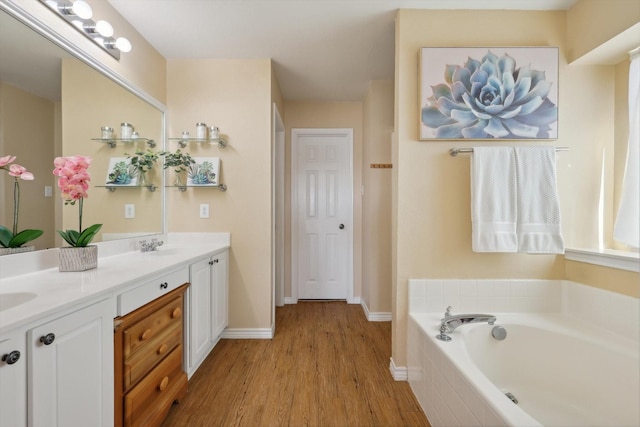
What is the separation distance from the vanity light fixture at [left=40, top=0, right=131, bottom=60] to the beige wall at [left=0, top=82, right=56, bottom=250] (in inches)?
18.9

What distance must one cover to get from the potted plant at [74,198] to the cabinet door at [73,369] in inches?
17.6

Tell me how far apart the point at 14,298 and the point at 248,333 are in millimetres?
1704

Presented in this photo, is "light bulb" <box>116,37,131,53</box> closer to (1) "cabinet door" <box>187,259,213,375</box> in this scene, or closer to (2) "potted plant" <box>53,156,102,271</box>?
(2) "potted plant" <box>53,156,102,271</box>

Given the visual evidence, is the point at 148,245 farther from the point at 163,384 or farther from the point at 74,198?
the point at 163,384

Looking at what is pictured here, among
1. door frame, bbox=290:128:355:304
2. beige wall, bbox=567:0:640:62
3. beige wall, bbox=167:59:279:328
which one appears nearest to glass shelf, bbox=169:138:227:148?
beige wall, bbox=167:59:279:328

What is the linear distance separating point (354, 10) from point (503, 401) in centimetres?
215

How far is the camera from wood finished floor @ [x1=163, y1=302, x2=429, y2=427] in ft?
5.08

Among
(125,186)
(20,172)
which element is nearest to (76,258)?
(20,172)

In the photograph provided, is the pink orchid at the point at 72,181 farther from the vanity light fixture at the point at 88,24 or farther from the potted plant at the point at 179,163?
the potted plant at the point at 179,163

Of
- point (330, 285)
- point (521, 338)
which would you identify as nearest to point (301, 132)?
point (330, 285)

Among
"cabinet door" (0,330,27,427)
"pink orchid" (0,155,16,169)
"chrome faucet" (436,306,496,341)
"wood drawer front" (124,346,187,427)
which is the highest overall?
"pink orchid" (0,155,16,169)

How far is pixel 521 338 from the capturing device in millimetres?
1657

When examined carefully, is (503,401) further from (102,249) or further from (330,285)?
(330,285)

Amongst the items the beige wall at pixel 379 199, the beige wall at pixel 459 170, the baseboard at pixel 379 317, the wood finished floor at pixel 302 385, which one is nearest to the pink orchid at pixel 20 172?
the wood finished floor at pixel 302 385
